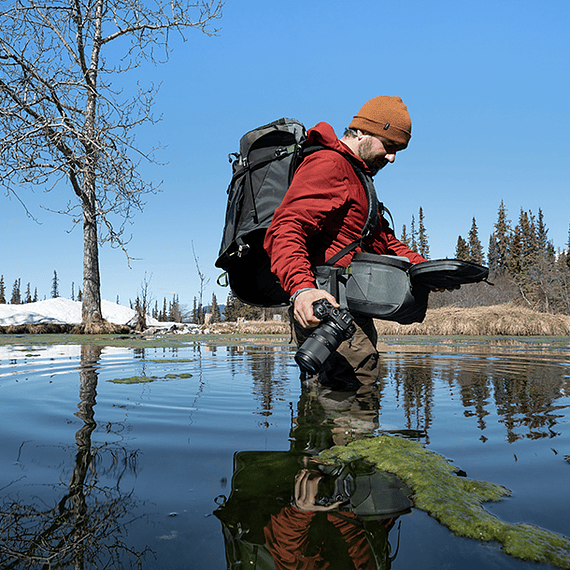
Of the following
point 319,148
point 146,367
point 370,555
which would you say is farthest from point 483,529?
point 146,367

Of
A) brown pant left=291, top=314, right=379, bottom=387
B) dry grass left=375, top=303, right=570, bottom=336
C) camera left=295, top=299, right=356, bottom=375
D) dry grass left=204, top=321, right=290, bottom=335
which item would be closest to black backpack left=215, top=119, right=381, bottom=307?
brown pant left=291, top=314, right=379, bottom=387

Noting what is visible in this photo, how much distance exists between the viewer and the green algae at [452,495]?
125cm

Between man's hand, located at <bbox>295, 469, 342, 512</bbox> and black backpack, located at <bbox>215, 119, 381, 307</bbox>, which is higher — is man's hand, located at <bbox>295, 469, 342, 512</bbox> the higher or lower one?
the lower one

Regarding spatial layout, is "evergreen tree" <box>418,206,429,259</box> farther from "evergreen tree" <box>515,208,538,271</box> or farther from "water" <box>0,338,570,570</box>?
"water" <box>0,338,570,570</box>

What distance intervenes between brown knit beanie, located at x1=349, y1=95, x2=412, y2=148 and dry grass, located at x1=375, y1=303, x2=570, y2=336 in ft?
64.9

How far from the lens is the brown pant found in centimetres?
357

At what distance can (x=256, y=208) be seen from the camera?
3.29m

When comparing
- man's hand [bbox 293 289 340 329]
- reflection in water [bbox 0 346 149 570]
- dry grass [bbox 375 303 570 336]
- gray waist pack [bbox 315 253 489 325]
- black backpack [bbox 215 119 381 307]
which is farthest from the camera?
dry grass [bbox 375 303 570 336]

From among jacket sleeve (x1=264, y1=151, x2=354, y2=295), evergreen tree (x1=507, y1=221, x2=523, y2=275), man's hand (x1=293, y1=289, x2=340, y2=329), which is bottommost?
man's hand (x1=293, y1=289, x2=340, y2=329)

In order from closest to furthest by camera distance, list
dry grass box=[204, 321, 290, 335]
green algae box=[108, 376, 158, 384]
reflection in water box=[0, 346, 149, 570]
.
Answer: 1. reflection in water box=[0, 346, 149, 570]
2. green algae box=[108, 376, 158, 384]
3. dry grass box=[204, 321, 290, 335]

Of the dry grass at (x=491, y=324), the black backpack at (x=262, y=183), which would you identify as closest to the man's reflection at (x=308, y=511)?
the black backpack at (x=262, y=183)

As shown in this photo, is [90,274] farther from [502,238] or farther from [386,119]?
[502,238]

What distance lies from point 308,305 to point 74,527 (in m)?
1.60

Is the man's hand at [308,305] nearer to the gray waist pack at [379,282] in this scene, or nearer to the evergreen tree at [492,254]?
the gray waist pack at [379,282]
